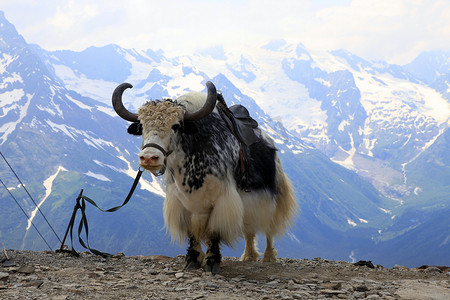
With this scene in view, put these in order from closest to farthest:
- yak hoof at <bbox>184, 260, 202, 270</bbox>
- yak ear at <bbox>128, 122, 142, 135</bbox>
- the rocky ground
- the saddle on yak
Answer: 1. the rocky ground
2. yak ear at <bbox>128, 122, 142, 135</bbox>
3. yak hoof at <bbox>184, 260, 202, 270</bbox>
4. the saddle on yak

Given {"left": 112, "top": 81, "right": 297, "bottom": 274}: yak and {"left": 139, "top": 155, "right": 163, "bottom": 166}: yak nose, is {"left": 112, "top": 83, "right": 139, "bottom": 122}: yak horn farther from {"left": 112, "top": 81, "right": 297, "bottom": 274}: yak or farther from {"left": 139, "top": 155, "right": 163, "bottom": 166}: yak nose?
Answer: {"left": 139, "top": 155, "right": 163, "bottom": 166}: yak nose

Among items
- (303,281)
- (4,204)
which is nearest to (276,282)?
(303,281)

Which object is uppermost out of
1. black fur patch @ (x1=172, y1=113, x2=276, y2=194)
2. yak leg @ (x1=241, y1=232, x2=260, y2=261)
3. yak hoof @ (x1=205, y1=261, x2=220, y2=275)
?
black fur patch @ (x1=172, y1=113, x2=276, y2=194)

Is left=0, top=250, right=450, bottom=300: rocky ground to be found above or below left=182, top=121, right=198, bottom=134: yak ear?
below

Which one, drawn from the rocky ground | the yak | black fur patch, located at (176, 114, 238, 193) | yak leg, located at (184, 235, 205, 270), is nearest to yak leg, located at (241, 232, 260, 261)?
the rocky ground

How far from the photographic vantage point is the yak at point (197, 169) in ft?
24.8

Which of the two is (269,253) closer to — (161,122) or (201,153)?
(201,153)

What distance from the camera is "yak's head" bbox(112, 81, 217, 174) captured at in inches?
283

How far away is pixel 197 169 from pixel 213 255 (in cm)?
141

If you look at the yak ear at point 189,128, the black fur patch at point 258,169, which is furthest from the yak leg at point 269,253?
the yak ear at point 189,128

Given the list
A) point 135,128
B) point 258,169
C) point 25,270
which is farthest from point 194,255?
point 25,270

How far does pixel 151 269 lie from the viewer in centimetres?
826

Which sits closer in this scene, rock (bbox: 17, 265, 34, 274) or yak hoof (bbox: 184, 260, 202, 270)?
rock (bbox: 17, 265, 34, 274)

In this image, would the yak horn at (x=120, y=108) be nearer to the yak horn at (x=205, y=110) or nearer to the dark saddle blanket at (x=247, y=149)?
the yak horn at (x=205, y=110)
